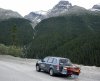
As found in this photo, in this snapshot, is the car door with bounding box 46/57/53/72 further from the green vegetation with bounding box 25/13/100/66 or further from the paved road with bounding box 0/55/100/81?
the green vegetation with bounding box 25/13/100/66

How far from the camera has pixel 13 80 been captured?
2030 cm

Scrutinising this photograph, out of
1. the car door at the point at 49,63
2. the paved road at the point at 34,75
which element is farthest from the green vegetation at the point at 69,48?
the car door at the point at 49,63

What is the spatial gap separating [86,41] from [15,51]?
312ft

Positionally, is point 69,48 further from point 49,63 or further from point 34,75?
point 34,75

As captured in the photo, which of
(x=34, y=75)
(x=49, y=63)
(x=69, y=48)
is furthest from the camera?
(x=69, y=48)

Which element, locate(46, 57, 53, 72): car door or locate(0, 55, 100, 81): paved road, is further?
locate(46, 57, 53, 72): car door

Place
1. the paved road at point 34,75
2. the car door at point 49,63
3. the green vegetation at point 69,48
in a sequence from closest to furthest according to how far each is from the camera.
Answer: the paved road at point 34,75, the car door at point 49,63, the green vegetation at point 69,48

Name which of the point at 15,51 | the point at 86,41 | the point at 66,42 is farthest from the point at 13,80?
the point at 66,42

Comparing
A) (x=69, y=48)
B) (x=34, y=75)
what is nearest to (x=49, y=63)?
(x=34, y=75)

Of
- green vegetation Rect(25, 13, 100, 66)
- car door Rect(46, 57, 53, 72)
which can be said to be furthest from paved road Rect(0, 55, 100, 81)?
green vegetation Rect(25, 13, 100, 66)

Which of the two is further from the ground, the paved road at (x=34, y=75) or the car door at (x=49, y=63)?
the car door at (x=49, y=63)

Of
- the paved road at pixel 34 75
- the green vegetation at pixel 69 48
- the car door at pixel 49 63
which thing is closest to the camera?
the paved road at pixel 34 75

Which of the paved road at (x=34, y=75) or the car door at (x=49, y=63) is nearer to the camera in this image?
the paved road at (x=34, y=75)

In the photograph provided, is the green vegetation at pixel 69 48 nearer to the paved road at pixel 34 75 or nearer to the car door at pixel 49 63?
the paved road at pixel 34 75
